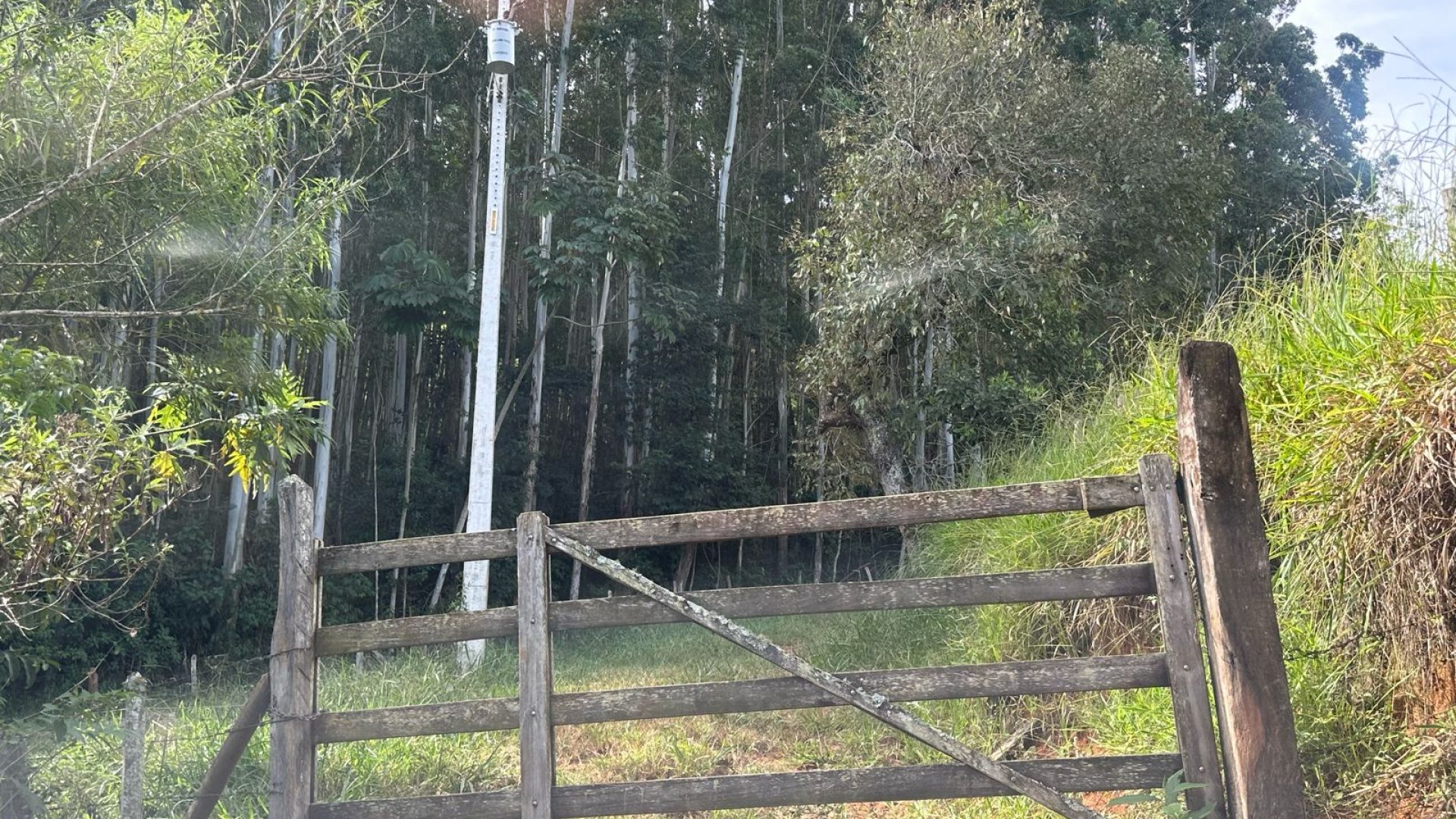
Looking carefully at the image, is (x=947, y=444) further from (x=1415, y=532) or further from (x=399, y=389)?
(x=399, y=389)

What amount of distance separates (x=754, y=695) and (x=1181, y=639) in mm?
1255

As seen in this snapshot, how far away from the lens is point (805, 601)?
343 centimetres

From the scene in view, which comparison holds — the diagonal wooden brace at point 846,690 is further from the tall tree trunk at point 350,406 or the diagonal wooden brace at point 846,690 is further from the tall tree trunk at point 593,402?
the tall tree trunk at point 350,406

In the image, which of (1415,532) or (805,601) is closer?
(805,601)

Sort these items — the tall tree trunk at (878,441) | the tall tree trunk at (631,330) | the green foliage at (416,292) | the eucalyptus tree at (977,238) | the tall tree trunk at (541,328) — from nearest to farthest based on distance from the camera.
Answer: the eucalyptus tree at (977,238), the tall tree trunk at (878,441), the green foliage at (416,292), the tall tree trunk at (541,328), the tall tree trunk at (631,330)

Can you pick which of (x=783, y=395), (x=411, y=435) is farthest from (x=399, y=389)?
(x=783, y=395)

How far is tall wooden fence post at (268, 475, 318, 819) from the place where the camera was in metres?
3.53

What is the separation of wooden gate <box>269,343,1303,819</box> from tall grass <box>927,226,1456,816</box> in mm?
810

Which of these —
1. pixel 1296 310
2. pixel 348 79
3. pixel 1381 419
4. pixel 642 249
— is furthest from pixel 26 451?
pixel 642 249

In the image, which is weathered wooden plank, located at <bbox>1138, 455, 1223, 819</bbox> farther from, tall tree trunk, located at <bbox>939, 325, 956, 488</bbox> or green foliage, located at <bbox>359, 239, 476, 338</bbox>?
green foliage, located at <bbox>359, 239, 476, 338</bbox>

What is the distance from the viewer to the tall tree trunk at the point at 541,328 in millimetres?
18547

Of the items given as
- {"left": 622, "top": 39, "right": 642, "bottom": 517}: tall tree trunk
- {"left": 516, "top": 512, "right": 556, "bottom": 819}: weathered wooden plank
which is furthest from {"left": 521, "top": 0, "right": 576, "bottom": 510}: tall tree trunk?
{"left": 516, "top": 512, "right": 556, "bottom": 819}: weathered wooden plank

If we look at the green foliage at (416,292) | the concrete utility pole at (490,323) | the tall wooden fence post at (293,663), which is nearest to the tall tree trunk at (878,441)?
the concrete utility pole at (490,323)

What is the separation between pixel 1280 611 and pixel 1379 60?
27429 mm
